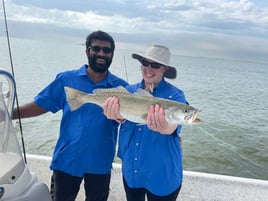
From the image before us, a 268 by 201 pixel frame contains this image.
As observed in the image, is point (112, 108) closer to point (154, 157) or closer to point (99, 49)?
point (154, 157)

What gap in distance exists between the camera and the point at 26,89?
21.7m

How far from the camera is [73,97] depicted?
2.91 m

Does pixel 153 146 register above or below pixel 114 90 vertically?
below

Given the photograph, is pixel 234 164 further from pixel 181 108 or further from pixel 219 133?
pixel 181 108

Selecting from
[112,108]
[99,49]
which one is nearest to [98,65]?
[99,49]

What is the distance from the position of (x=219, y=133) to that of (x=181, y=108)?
12.2 m

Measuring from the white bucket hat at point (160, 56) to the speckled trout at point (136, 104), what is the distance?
0.31 m

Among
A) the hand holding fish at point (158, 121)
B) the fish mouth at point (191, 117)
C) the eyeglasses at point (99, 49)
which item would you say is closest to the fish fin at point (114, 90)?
the hand holding fish at point (158, 121)

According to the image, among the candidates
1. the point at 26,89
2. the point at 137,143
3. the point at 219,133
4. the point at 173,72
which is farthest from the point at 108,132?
the point at 26,89

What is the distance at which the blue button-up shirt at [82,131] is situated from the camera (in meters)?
3.06

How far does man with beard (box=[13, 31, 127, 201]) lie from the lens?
10.1 feet

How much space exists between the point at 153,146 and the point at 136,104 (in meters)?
0.37

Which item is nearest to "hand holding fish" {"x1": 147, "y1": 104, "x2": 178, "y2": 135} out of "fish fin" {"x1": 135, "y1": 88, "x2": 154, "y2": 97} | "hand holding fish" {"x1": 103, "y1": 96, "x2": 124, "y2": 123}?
"fish fin" {"x1": 135, "y1": 88, "x2": 154, "y2": 97}

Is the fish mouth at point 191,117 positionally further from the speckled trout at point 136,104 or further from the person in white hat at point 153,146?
the person in white hat at point 153,146
